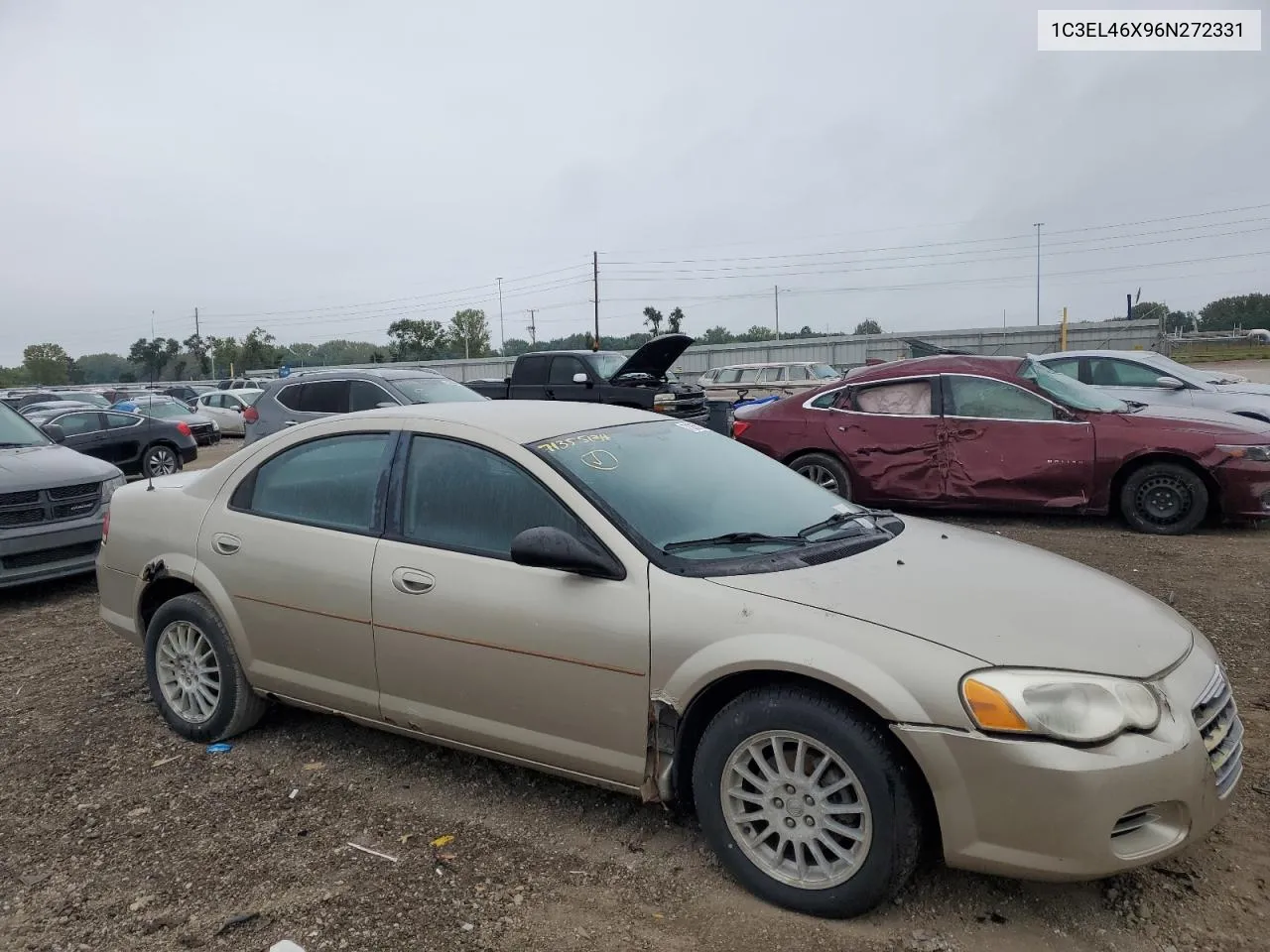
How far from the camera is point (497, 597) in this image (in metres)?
3.24

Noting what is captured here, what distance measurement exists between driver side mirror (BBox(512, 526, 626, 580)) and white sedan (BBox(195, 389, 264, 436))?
24.6 meters

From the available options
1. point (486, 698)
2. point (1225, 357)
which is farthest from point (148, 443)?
point (1225, 357)

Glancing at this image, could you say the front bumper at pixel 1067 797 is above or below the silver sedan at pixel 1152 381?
below

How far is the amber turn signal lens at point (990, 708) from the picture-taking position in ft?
8.18

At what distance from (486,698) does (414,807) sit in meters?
0.61

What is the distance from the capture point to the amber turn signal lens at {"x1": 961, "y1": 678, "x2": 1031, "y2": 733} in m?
2.49

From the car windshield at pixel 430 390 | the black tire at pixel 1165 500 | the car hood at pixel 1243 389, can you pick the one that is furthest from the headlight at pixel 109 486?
the car hood at pixel 1243 389

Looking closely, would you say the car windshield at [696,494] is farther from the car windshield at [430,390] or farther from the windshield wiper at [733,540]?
the car windshield at [430,390]

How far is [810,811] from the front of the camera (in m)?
2.75

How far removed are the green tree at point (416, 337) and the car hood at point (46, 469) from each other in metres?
72.3

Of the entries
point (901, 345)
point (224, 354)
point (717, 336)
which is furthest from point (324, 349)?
point (901, 345)

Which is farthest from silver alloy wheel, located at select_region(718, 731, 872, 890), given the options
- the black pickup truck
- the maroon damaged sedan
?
the black pickup truck

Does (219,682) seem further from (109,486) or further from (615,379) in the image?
(615,379)

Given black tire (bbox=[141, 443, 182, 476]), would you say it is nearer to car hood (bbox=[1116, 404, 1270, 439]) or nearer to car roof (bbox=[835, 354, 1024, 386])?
car roof (bbox=[835, 354, 1024, 386])
